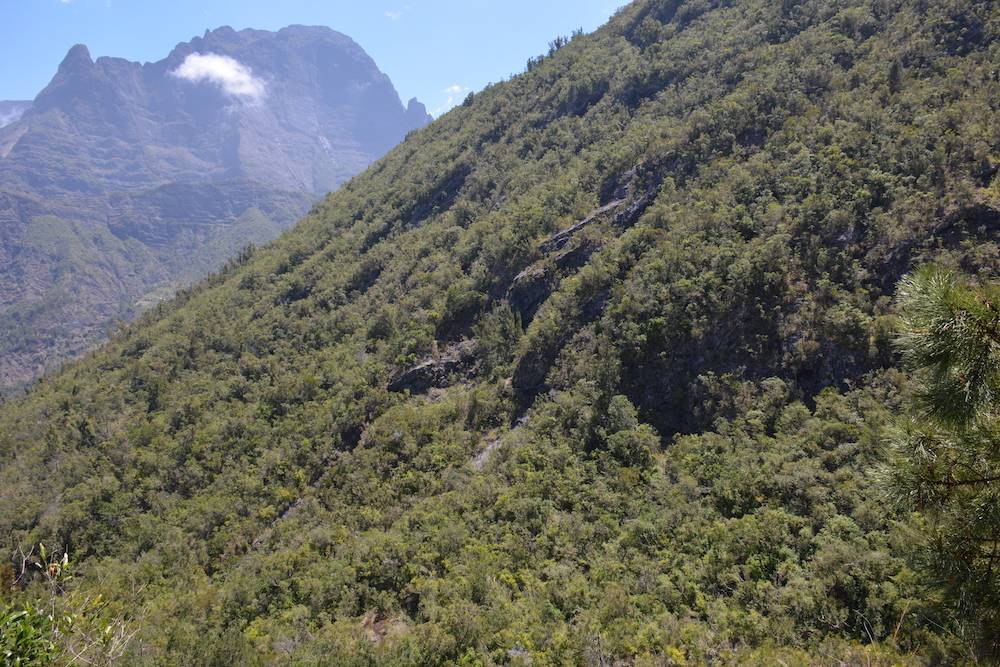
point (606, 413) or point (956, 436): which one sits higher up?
point (956, 436)

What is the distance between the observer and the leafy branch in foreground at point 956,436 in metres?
5.88

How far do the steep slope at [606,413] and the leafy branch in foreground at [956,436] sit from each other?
2.01ft

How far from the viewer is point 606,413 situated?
116ft

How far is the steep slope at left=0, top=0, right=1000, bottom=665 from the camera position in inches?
865

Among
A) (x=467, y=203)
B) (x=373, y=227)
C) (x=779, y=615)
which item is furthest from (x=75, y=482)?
(x=779, y=615)

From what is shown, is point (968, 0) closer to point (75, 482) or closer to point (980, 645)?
point (980, 645)

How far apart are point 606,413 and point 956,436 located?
29055 millimetres

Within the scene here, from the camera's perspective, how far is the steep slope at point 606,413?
21969mm

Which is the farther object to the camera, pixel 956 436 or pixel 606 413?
pixel 606 413

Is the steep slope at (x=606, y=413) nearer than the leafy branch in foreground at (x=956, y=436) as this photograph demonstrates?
No

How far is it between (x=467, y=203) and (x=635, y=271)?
39312 millimetres

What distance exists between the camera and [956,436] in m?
6.75

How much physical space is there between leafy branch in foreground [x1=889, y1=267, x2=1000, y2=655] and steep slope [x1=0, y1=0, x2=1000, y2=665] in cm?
61

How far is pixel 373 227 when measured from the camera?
282 ft
